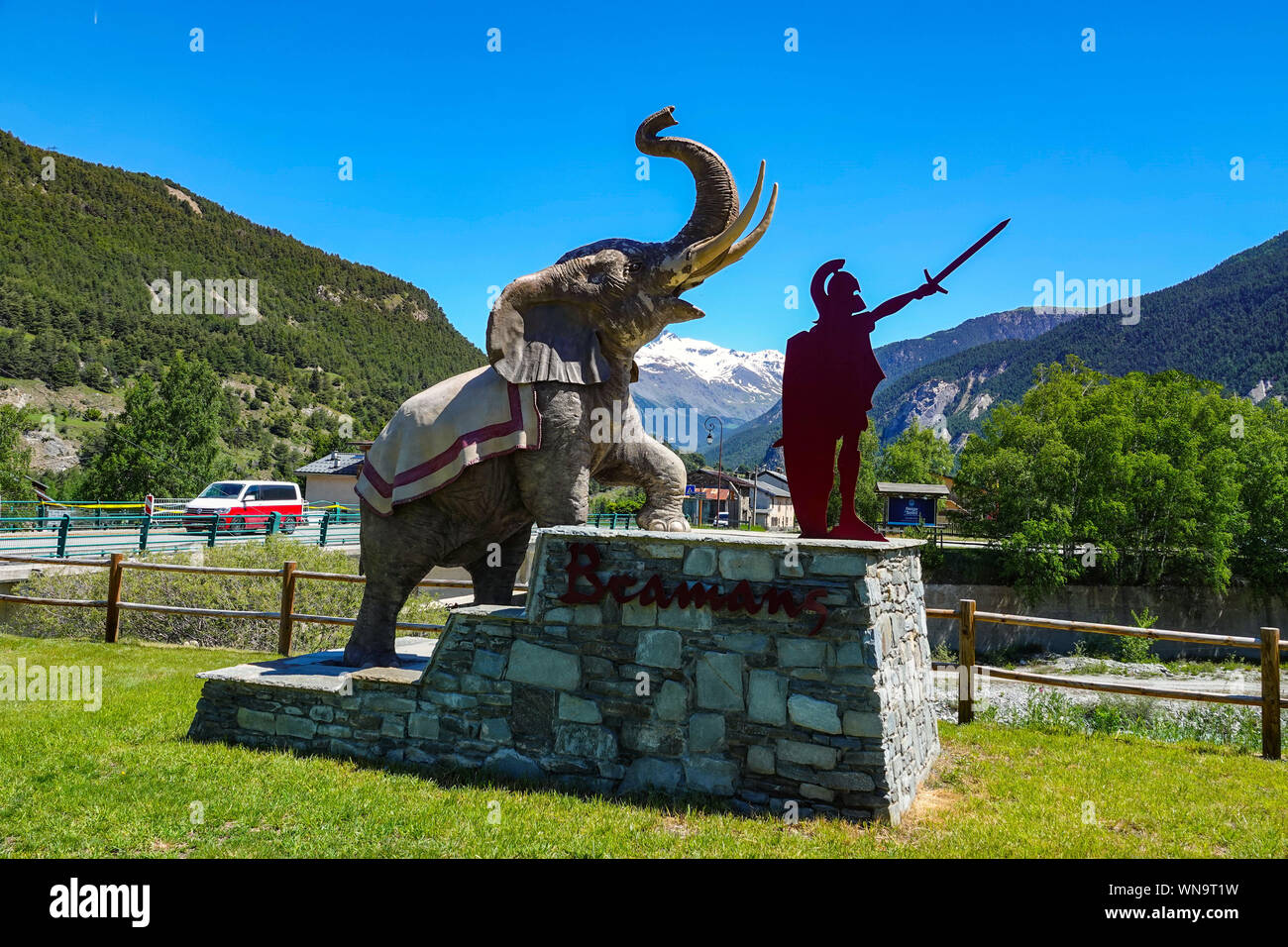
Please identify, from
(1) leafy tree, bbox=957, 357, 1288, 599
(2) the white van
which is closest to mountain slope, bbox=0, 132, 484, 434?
(2) the white van

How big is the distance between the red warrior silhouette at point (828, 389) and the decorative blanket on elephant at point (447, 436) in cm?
191

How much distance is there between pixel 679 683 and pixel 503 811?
4.28 ft

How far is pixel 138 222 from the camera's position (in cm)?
7762

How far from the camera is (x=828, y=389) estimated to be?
601 centimetres

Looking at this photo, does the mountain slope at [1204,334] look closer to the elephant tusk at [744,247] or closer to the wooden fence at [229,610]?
the wooden fence at [229,610]

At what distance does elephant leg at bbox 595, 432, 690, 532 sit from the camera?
6.03m

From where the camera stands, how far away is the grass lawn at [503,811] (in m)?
4.52

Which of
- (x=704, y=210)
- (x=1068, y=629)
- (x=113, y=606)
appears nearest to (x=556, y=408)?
(x=704, y=210)

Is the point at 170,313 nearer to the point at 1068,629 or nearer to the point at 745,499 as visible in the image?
the point at 745,499

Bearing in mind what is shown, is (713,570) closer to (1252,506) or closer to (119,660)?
(119,660)

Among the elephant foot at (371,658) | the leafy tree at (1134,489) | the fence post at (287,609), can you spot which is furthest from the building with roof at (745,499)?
the elephant foot at (371,658)

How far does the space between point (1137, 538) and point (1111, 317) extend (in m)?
91.4

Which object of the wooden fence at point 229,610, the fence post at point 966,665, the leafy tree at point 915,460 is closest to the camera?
the fence post at point 966,665
